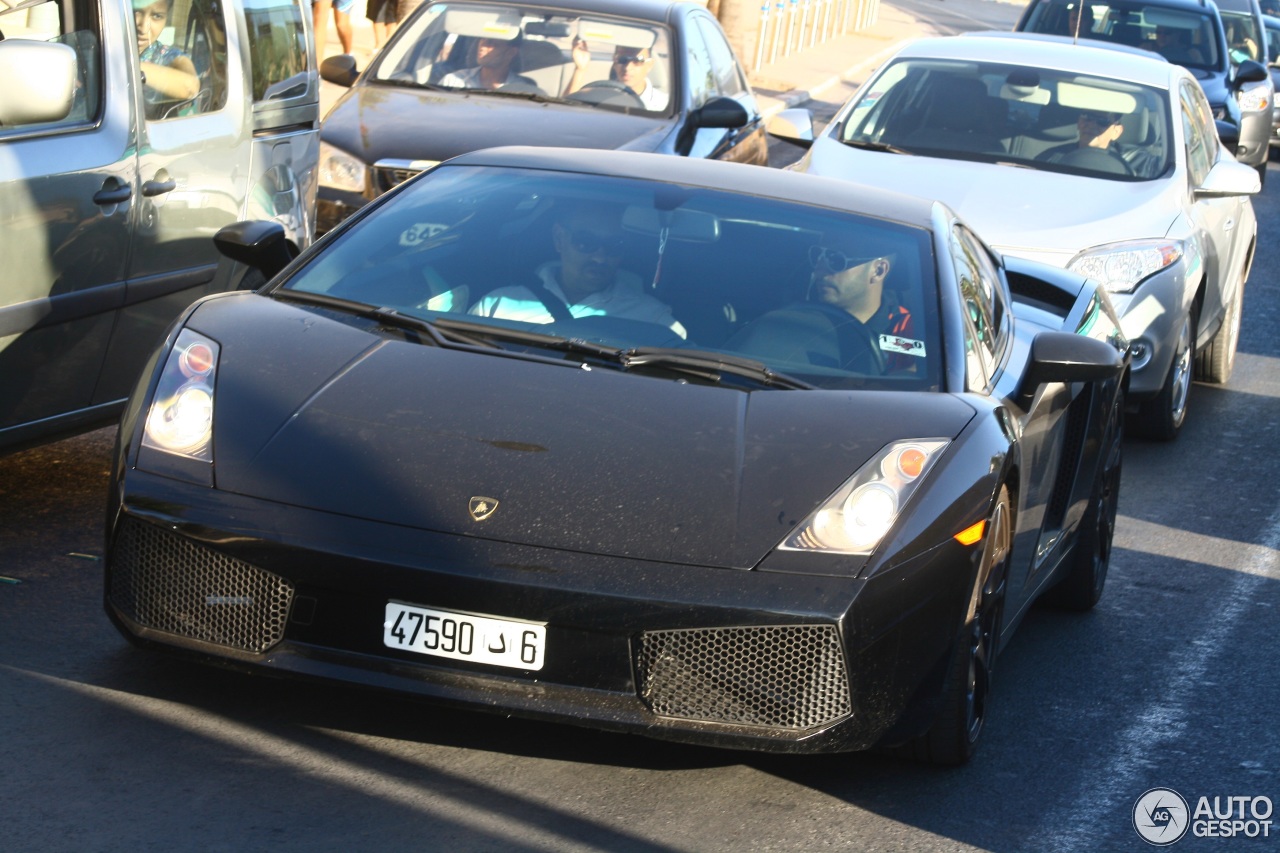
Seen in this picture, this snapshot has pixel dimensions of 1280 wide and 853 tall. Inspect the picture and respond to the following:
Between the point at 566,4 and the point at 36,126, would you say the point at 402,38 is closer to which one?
the point at 566,4

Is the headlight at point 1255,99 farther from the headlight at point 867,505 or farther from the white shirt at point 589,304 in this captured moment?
the headlight at point 867,505

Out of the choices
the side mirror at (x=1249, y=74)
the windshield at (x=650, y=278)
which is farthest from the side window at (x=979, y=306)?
the side mirror at (x=1249, y=74)

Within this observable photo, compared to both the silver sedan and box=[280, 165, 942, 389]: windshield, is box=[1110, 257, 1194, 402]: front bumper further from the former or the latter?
box=[280, 165, 942, 389]: windshield

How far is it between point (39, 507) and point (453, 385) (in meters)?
2.09

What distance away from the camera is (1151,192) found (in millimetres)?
9281

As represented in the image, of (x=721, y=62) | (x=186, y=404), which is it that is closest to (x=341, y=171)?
(x=721, y=62)

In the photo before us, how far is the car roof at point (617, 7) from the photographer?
36.8 feet

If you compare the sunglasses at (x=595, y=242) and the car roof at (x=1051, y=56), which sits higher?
the sunglasses at (x=595, y=242)

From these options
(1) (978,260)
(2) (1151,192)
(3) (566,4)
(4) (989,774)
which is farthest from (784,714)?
(3) (566,4)

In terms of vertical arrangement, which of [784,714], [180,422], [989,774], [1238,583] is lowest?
[1238,583]

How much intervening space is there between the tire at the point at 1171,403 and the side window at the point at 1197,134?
925 mm

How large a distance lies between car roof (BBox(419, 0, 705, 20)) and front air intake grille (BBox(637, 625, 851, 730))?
7.71 metres

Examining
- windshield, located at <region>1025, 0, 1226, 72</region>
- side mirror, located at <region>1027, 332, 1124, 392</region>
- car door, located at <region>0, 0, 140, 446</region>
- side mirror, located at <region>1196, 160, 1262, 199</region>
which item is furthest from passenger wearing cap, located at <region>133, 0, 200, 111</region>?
windshield, located at <region>1025, 0, 1226, 72</region>

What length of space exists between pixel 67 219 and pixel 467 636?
236cm
